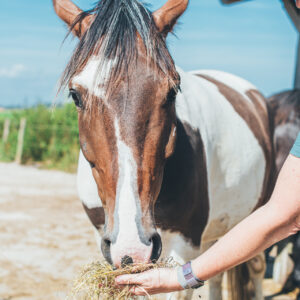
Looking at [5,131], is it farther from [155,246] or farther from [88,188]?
[155,246]

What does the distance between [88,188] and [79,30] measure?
0.87 metres

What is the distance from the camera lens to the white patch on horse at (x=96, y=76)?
1.78 m

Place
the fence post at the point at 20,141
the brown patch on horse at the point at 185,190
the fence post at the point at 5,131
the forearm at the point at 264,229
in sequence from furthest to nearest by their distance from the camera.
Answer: the fence post at the point at 5,131 < the fence post at the point at 20,141 < the brown patch on horse at the point at 185,190 < the forearm at the point at 264,229

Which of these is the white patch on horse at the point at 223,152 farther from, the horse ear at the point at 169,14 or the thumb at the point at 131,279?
the thumb at the point at 131,279

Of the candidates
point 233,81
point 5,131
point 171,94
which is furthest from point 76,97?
point 5,131

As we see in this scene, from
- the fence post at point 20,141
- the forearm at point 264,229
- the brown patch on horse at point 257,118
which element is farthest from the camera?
the fence post at point 20,141

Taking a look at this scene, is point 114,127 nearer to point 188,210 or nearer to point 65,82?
point 65,82

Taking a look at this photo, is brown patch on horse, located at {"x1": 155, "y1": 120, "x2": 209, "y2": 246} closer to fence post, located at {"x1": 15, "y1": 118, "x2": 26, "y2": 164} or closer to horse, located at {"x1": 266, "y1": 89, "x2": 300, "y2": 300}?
horse, located at {"x1": 266, "y1": 89, "x2": 300, "y2": 300}

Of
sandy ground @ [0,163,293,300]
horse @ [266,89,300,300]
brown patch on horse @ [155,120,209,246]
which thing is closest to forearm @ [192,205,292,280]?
sandy ground @ [0,163,293,300]

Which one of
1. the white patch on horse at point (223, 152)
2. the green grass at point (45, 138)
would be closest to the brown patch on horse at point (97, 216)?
the white patch on horse at point (223, 152)

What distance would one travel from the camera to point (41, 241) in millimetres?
5645

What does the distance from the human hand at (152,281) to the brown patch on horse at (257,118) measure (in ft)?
6.61

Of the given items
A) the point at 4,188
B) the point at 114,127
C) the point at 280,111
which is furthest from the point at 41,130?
the point at 114,127

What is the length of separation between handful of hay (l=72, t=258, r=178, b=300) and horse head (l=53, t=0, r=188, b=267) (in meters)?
0.04
